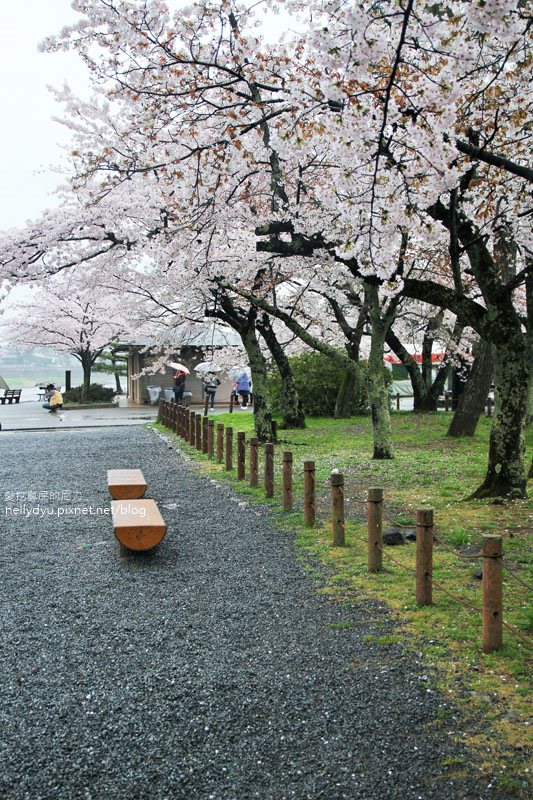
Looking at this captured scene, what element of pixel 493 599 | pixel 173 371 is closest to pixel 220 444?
pixel 493 599

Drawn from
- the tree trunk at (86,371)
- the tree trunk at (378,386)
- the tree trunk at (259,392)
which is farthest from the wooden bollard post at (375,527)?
the tree trunk at (86,371)

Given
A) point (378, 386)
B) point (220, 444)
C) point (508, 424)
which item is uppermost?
point (378, 386)

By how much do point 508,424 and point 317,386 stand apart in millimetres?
15665

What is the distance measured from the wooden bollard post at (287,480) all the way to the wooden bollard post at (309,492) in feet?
2.69

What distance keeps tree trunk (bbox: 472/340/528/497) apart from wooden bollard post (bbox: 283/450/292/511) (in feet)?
7.51

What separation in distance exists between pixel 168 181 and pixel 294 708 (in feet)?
22.4

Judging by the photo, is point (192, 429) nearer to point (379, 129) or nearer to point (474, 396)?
point (474, 396)

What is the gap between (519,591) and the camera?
586cm

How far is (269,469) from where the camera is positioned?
33.6 feet

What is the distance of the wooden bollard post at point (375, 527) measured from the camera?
20.8ft

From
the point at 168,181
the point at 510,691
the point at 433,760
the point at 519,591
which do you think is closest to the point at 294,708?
the point at 433,760

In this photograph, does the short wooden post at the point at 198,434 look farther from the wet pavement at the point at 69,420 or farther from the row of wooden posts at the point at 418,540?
Result: the wet pavement at the point at 69,420

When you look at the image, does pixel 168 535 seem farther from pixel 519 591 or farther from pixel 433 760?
pixel 433 760

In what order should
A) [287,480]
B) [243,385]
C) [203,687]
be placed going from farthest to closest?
1. [243,385]
2. [287,480]
3. [203,687]
